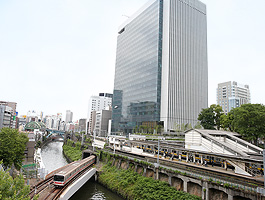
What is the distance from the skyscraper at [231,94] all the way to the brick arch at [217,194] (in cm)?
15267

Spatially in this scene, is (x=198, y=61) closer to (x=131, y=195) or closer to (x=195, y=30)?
(x=195, y=30)

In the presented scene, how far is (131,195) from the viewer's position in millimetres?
33812

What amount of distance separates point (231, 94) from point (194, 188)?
16085 centimetres

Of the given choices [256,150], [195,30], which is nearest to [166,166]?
[256,150]

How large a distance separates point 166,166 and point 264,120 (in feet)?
104

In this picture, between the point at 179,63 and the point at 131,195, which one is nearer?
the point at 131,195

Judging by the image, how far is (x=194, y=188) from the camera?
28266 mm

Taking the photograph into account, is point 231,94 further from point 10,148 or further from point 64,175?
point 10,148

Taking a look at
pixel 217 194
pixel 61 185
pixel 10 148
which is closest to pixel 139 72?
pixel 10 148

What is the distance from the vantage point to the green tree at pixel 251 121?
158 feet

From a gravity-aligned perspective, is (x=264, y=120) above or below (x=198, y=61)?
below

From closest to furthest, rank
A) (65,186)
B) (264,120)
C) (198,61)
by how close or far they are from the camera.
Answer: (65,186) → (264,120) → (198,61)

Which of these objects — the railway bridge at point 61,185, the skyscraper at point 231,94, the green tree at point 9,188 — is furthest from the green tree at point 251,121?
the skyscraper at point 231,94

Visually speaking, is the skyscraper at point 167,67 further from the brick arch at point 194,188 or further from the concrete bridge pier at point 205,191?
the concrete bridge pier at point 205,191
